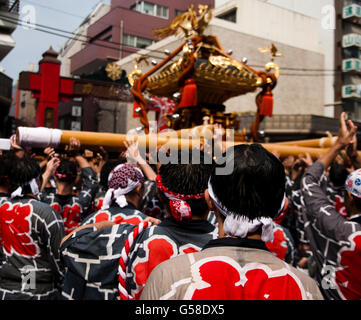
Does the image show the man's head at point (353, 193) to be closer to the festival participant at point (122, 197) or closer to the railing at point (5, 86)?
the festival participant at point (122, 197)

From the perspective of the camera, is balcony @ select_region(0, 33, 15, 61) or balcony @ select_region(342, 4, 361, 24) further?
balcony @ select_region(342, 4, 361, 24)

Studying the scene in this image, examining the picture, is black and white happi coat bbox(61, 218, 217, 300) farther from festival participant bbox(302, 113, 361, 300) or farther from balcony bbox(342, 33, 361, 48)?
balcony bbox(342, 33, 361, 48)

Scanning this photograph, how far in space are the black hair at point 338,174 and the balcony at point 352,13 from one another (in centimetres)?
1918

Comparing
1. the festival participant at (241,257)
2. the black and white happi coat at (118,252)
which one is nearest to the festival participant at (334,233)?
the black and white happi coat at (118,252)

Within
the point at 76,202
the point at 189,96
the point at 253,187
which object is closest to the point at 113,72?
the point at 189,96

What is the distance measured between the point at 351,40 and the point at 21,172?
21.0m

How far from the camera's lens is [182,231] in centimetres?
165

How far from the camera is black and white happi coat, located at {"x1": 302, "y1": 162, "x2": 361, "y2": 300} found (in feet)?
6.16

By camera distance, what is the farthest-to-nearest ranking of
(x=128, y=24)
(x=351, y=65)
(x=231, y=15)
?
(x=351, y=65)
(x=128, y=24)
(x=231, y=15)

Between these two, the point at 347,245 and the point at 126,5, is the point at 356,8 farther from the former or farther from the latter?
the point at 347,245

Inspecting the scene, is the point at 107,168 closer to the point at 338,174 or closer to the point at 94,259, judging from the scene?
the point at 94,259

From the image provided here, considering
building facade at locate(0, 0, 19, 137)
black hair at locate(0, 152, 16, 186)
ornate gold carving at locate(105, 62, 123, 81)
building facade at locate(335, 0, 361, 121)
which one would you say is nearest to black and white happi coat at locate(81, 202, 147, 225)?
black hair at locate(0, 152, 16, 186)

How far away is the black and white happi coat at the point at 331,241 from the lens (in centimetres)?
188
